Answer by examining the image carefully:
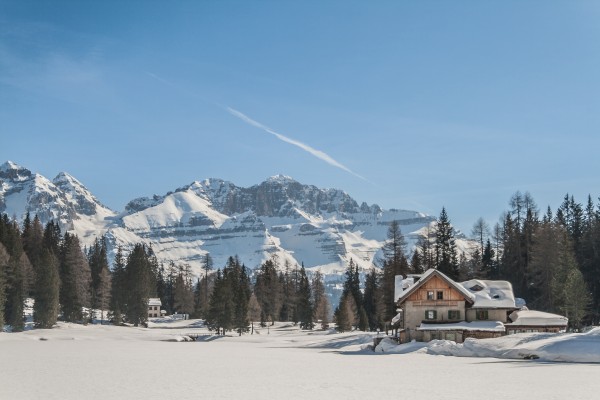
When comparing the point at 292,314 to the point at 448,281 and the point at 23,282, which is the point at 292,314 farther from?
the point at 448,281

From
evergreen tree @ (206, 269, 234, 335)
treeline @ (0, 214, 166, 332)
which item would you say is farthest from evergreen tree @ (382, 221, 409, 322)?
treeline @ (0, 214, 166, 332)

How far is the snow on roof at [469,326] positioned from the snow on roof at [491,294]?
8.34 ft

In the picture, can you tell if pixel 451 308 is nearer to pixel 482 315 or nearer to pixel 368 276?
pixel 482 315

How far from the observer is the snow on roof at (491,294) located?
239ft

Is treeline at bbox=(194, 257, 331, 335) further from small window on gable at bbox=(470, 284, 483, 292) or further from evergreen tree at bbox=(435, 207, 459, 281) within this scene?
small window on gable at bbox=(470, 284, 483, 292)

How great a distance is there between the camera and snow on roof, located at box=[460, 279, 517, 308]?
72812 millimetres

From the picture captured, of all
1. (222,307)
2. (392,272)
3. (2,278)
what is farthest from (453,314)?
(2,278)

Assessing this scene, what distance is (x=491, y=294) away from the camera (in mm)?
75438

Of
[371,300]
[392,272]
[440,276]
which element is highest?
[392,272]

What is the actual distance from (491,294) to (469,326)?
24.2 feet

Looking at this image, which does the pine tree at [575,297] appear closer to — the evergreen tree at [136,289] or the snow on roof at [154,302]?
the evergreen tree at [136,289]

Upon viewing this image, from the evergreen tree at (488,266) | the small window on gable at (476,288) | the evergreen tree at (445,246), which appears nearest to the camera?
the small window on gable at (476,288)

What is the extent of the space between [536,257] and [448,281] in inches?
968

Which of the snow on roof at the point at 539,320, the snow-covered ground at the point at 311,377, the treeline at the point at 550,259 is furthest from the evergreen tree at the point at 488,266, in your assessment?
the snow-covered ground at the point at 311,377
